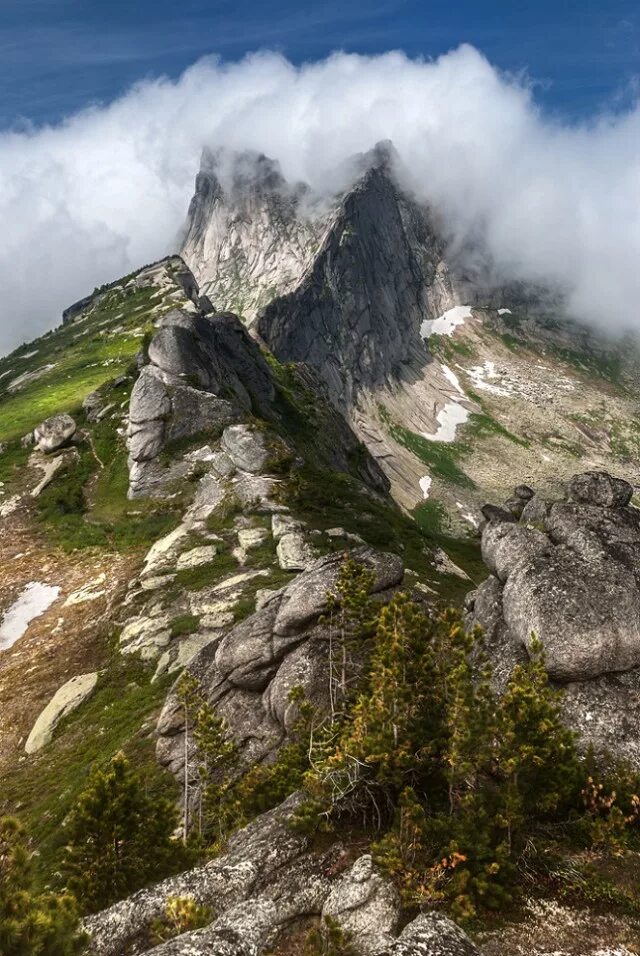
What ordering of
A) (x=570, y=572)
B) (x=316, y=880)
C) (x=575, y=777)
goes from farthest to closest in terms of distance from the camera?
(x=570, y=572) → (x=575, y=777) → (x=316, y=880)

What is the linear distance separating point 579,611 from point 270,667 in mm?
12552

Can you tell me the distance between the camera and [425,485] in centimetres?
17262

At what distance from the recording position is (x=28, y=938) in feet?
27.6

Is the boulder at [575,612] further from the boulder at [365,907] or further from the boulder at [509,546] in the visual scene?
the boulder at [365,907]

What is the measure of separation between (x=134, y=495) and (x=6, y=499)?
589 inches

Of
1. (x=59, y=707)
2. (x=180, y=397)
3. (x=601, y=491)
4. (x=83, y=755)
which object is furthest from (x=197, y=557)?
(x=601, y=491)

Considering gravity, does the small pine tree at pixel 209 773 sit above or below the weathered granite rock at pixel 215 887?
below

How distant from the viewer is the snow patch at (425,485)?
16562 cm

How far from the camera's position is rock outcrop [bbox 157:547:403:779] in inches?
880

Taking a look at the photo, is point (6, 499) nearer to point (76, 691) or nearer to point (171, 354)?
point (171, 354)

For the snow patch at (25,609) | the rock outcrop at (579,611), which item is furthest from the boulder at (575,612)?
the snow patch at (25,609)

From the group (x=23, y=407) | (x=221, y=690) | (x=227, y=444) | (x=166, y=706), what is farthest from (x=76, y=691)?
(x=23, y=407)

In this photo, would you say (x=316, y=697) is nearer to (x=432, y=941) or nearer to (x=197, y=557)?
(x=432, y=941)

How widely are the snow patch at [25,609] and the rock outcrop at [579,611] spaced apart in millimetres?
33273
